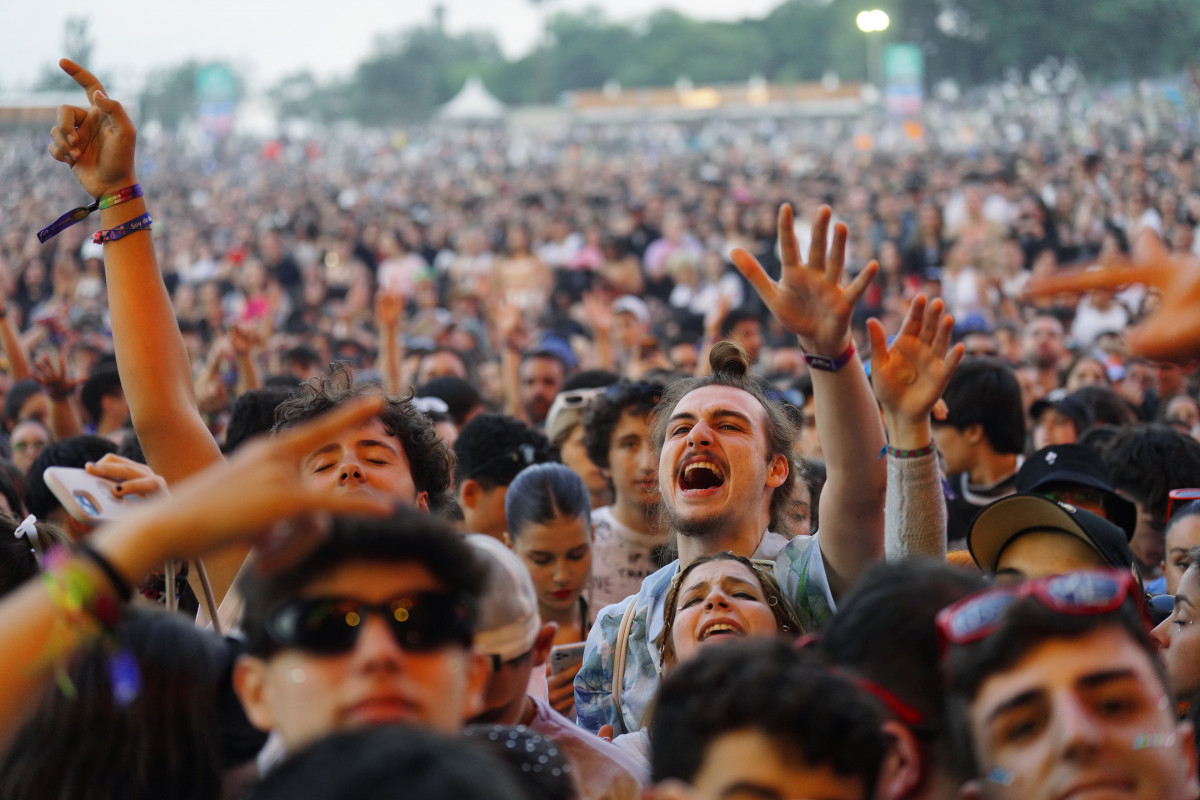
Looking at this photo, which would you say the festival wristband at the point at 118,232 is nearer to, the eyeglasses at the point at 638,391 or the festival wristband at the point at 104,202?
the festival wristband at the point at 104,202

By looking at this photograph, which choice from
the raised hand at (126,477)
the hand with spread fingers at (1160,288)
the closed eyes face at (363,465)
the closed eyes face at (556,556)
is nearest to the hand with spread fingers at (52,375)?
the closed eyes face at (556,556)

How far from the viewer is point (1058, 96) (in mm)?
31484

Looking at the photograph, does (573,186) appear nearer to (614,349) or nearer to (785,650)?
(614,349)

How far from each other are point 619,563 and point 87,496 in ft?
7.58

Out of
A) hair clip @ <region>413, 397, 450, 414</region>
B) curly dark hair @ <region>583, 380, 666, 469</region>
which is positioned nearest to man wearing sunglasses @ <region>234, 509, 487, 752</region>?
curly dark hair @ <region>583, 380, 666, 469</region>

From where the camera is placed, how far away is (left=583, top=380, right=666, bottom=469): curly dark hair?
464 centimetres

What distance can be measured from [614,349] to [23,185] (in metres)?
16.0

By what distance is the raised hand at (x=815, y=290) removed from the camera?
8.18 feet

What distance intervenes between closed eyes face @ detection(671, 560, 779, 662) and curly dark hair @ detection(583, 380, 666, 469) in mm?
1928

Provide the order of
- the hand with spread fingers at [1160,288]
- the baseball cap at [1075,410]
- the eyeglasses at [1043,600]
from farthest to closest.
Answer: the baseball cap at [1075,410]
the hand with spread fingers at [1160,288]
the eyeglasses at [1043,600]

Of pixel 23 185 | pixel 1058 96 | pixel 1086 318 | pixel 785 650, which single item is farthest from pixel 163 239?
pixel 1058 96

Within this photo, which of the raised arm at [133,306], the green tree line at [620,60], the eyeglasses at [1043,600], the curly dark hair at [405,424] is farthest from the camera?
the green tree line at [620,60]

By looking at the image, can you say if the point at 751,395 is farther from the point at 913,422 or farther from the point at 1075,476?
the point at 1075,476

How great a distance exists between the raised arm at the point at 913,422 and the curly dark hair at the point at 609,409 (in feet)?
6.85
